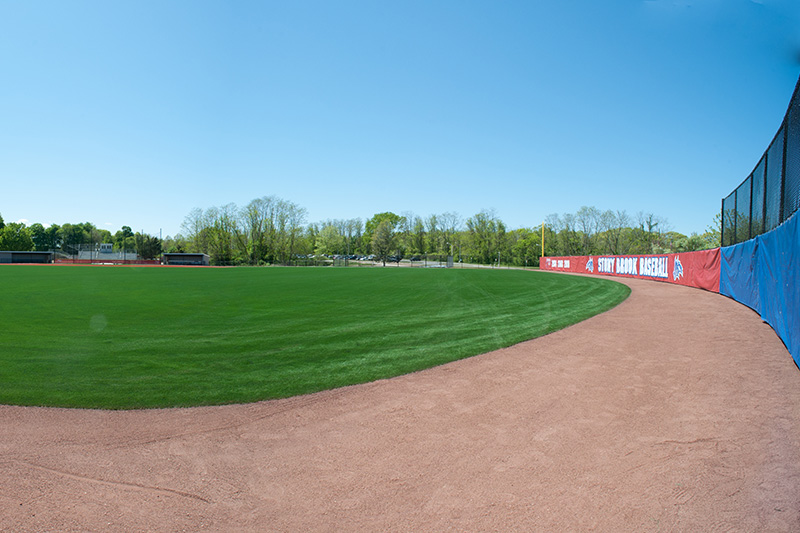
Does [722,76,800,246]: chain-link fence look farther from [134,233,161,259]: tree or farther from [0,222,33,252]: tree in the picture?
[0,222,33,252]: tree

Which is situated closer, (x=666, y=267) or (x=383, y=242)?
(x=666, y=267)

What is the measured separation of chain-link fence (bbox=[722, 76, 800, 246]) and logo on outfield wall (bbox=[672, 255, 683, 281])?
7.43 metres

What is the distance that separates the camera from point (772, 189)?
407 inches

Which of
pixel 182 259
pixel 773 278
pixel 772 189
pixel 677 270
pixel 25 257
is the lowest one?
pixel 677 270

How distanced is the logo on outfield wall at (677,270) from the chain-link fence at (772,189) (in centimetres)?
743

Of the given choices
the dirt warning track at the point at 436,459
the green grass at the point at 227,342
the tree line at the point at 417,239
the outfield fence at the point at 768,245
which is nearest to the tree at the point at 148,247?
the tree line at the point at 417,239

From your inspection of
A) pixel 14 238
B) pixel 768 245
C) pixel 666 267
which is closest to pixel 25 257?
pixel 14 238

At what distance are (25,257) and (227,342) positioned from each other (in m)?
85.0

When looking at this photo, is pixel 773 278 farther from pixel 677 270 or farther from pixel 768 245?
pixel 677 270

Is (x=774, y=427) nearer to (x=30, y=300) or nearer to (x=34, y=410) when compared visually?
(x=34, y=410)

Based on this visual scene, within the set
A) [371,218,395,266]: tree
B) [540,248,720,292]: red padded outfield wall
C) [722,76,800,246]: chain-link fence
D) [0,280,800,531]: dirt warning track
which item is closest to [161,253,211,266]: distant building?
[371,218,395,266]: tree

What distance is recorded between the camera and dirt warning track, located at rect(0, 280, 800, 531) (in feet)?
9.04

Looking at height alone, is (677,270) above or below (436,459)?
above

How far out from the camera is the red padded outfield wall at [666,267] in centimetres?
1835
